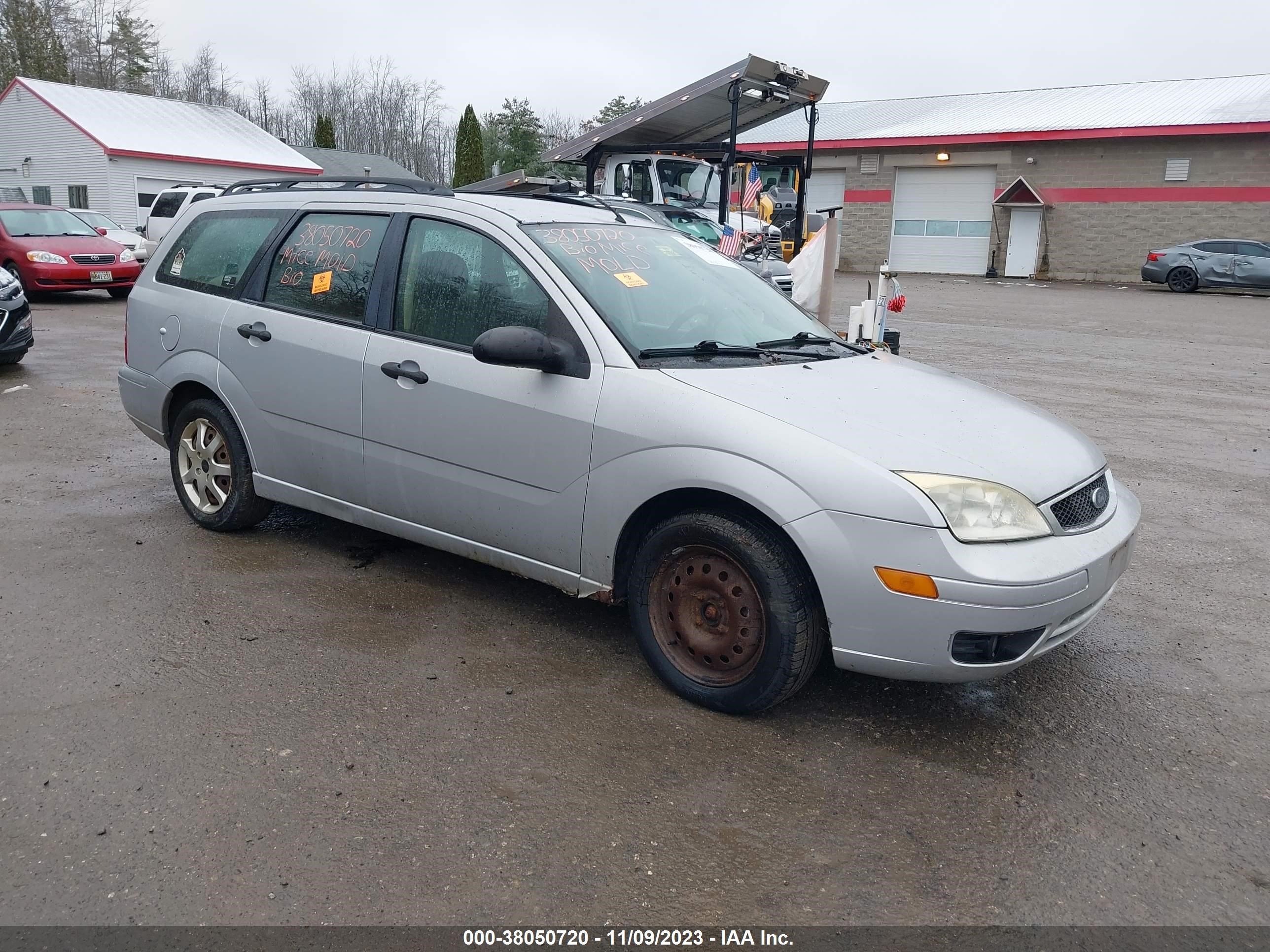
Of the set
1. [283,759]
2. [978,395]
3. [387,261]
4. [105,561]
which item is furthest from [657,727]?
[105,561]

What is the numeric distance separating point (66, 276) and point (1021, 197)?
2694cm

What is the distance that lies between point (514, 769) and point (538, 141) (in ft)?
155

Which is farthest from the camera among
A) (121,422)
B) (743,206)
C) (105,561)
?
(743,206)

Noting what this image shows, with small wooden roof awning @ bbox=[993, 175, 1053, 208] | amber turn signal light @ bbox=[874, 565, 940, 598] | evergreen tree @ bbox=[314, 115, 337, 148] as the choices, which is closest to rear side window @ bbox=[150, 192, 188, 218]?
amber turn signal light @ bbox=[874, 565, 940, 598]

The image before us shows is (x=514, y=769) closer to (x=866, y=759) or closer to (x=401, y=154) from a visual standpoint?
(x=866, y=759)

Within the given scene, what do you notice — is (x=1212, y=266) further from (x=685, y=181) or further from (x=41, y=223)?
(x=41, y=223)

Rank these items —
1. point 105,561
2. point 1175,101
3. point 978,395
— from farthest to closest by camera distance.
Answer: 1. point 1175,101
2. point 105,561
3. point 978,395

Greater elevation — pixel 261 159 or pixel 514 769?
pixel 261 159

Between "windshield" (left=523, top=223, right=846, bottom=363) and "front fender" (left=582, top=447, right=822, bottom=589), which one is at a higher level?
"windshield" (left=523, top=223, right=846, bottom=363)

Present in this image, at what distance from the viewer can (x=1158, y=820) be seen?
10.1ft

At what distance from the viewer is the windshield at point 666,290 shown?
4109 mm

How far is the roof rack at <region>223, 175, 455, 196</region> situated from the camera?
15.6 feet

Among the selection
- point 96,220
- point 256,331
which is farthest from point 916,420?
point 96,220

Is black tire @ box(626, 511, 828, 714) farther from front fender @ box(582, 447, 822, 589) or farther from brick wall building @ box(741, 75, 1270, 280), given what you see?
brick wall building @ box(741, 75, 1270, 280)
